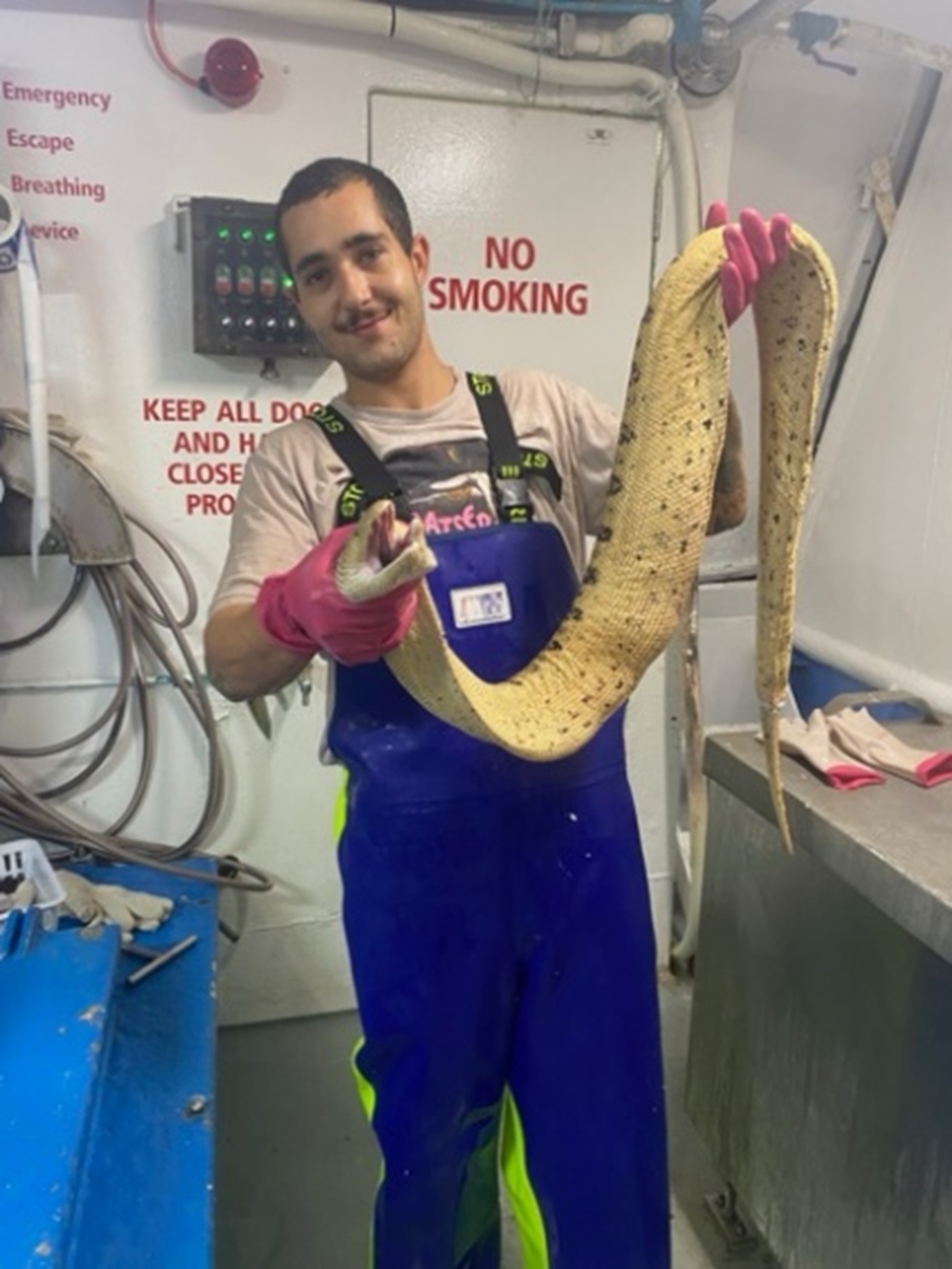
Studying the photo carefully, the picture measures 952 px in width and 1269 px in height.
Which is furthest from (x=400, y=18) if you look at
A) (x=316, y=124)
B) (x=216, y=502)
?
(x=216, y=502)

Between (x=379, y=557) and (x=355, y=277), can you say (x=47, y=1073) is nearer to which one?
(x=379, y=557)

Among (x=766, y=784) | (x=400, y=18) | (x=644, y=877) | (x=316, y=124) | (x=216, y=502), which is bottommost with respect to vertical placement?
(x=644, y=877)

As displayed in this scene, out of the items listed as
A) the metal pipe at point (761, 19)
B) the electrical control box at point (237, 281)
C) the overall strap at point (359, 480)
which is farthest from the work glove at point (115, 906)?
the metal pipe at point (761, 19)

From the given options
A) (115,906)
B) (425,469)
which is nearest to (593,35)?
(425,469)

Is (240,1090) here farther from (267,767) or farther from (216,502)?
(216,502)

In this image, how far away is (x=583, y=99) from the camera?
1910 mm

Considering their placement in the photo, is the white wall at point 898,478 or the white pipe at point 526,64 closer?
the white pipe at point 526,64

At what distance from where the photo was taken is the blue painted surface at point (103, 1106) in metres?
0.98

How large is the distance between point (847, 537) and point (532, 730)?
1477mm

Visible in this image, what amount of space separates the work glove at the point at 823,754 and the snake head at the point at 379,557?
28.5 inches

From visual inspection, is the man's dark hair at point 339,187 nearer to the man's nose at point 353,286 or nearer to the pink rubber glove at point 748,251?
the man's nose at point 353,286

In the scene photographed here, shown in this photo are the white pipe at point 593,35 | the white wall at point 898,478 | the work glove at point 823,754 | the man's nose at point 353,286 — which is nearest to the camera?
the man's nose at point 353,286

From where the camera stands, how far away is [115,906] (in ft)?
5.46

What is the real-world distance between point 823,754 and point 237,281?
1.29m
